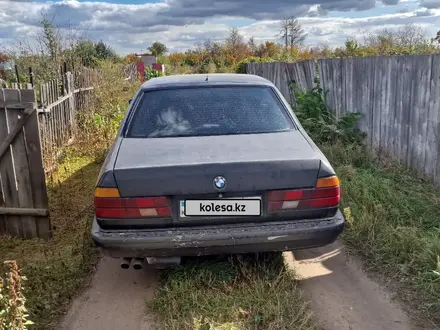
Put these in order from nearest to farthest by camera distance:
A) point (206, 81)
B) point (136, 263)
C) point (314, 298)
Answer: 1. point (136, 263)
2. point (314, 298)
3. point (206, 81)

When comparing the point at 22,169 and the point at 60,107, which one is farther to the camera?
the point at 60,107

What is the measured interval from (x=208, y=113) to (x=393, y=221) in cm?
223

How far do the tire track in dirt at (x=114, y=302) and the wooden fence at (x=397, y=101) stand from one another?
12.1ft

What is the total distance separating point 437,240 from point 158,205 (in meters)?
2.43

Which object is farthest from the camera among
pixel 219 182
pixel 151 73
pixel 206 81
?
pixel 151 73

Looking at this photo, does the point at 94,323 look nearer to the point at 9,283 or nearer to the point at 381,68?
the point at 9,283

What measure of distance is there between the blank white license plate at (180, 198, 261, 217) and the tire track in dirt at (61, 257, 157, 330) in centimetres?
86

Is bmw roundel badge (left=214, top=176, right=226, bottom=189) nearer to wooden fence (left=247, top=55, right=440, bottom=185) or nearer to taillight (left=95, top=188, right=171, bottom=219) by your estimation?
taillight (left=95, top=188, right=171, bottom=219)

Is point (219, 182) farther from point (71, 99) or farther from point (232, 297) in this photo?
point (71, 99)

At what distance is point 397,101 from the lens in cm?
585

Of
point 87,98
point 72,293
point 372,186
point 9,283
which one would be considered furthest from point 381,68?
point 87,98

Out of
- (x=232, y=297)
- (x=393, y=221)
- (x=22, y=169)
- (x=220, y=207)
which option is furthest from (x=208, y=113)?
(x=393, y=221)

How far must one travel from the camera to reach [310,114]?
786cm

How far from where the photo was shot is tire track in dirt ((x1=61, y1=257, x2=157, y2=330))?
300 cm
